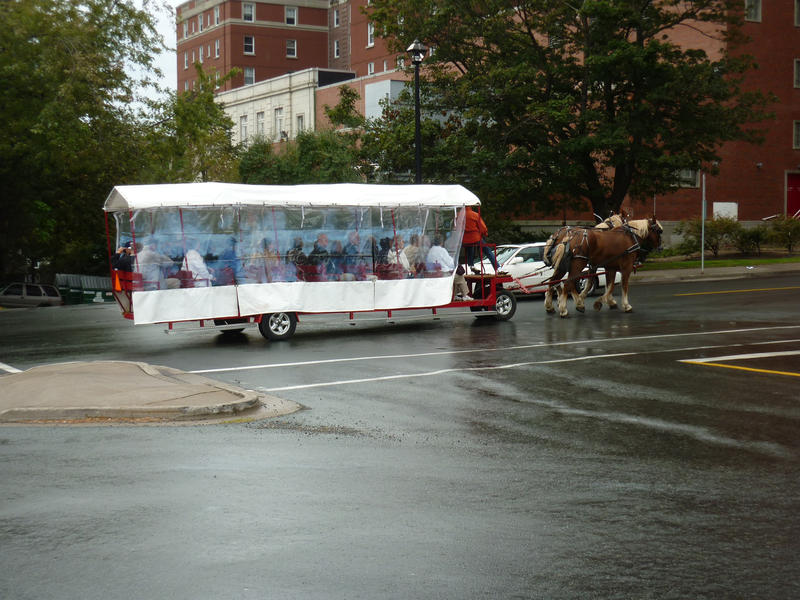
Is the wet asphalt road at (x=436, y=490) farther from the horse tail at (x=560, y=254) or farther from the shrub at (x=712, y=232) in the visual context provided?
the shrub at (x=712, y=232)

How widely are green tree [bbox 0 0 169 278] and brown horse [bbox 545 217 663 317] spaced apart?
20.6m

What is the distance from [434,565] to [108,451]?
13.5 ft

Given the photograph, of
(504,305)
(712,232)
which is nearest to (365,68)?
(712,232)

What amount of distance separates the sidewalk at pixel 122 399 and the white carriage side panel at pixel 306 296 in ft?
17.1

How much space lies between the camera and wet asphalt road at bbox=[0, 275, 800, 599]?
534 centimetres

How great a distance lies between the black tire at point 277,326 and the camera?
17.9 m

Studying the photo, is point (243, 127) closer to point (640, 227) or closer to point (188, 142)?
point (188, 142)

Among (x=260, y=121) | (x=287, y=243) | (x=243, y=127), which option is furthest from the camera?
(x=243, y=127)

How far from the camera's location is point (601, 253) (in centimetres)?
2191

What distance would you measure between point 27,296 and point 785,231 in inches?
1347

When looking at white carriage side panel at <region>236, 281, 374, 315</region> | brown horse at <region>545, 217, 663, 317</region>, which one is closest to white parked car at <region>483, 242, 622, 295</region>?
brown horse at <region>545, 217, 663, 317</region>

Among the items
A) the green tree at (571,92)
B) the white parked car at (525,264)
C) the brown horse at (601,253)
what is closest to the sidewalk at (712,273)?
the green tree at (571,92)

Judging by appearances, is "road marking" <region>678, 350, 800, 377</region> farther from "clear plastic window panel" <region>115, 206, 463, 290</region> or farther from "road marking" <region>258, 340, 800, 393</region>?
"clear plastic window panel" <region>115, 206, 463, 290</region>

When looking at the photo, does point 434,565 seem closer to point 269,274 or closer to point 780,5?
point 269,274
